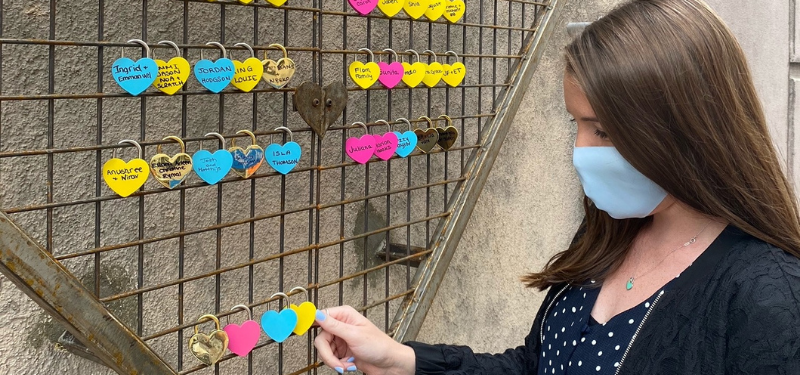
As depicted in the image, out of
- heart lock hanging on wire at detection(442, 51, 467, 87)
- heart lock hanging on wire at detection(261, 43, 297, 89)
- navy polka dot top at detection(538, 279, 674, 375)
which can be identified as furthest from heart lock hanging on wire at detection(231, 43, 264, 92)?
navy polka dot top at detection(538, 279, 674, 375)

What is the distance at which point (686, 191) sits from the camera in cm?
108

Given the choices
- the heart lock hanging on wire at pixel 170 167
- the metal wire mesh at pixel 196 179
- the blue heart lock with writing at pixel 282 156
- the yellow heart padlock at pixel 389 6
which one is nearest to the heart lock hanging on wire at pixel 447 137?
the metal wire mesh at pixel 196 179

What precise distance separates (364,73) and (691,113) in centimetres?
52

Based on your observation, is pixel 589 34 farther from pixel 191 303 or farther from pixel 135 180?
pixel 191 303

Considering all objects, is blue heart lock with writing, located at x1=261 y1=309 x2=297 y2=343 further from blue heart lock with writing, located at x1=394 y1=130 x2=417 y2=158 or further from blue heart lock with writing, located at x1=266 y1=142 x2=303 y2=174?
blue heart lock with writing, located at x1=394 y1=130 x2=417 y2=158

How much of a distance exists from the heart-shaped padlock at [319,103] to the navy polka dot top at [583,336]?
51 cm

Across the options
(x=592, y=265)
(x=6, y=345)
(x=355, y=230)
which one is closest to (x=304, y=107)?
(x=592, y=265)

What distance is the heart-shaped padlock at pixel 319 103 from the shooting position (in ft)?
3.79

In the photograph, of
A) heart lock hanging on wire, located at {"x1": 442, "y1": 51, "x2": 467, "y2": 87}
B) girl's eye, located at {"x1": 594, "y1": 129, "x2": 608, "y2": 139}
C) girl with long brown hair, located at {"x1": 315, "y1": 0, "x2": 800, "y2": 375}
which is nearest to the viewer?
girl with long brown hair, located at {"x1": 315, "y1": 0, "x2": 800, "y2": 375}

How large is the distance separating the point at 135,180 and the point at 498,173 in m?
1.48

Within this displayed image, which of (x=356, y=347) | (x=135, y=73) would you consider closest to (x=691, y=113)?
(x=356, y=347)

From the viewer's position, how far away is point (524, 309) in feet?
7.76

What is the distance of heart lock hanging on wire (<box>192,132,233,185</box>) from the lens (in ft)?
3.38

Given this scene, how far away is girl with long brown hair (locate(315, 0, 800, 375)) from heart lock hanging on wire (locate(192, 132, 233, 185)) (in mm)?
300
